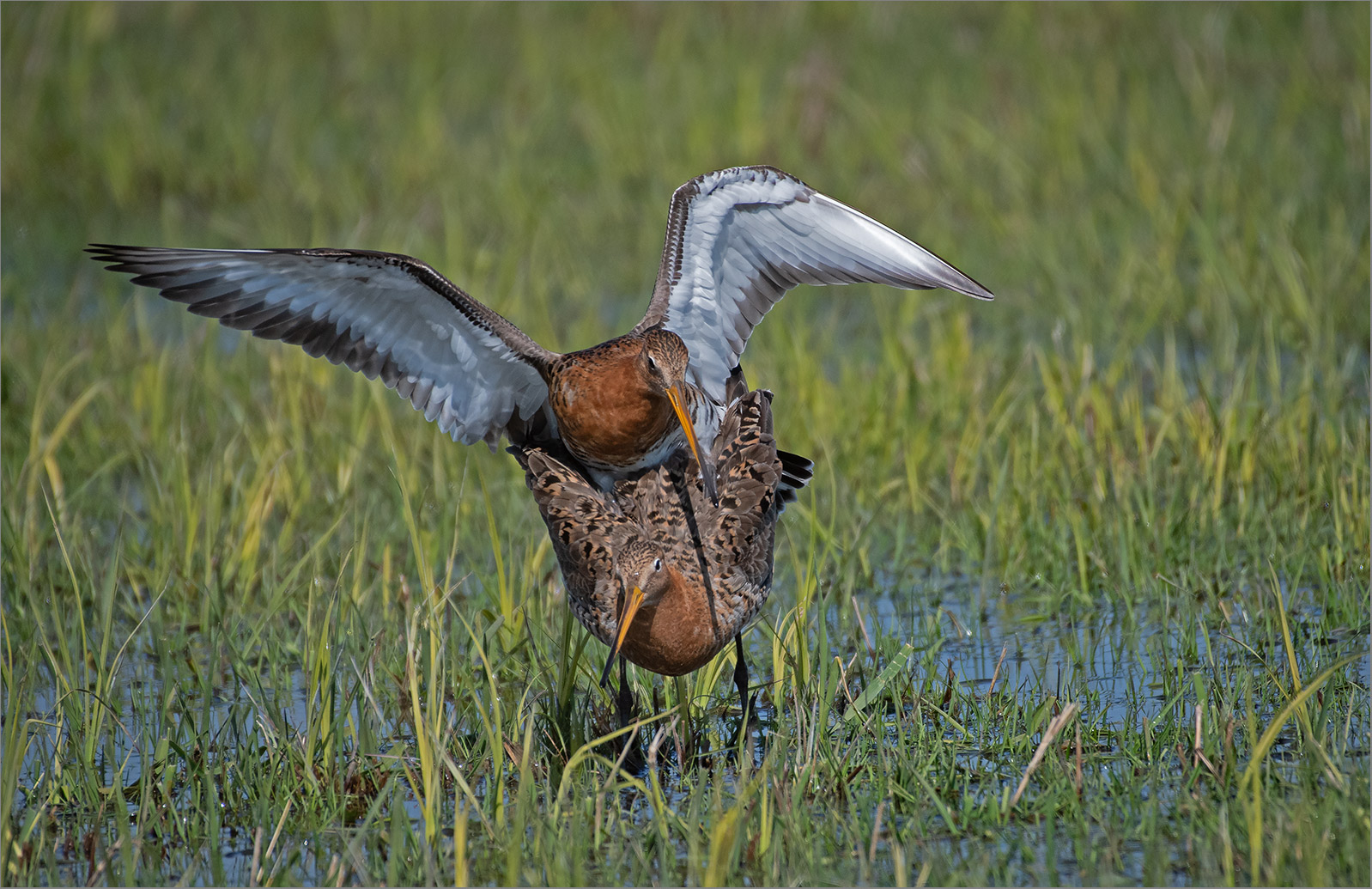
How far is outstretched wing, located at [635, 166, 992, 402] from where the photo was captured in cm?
439

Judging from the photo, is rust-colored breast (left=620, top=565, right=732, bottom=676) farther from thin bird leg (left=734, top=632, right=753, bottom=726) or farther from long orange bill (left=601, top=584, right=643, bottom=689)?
thin bird leg (left=734, top=632, right=753, bottom=726)

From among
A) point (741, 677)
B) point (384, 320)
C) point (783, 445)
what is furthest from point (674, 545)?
point (783, 445)

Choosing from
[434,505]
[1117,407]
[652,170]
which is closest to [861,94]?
[652,170]

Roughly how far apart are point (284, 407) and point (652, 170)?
332 cm

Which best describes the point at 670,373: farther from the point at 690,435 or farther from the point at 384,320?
the point at 384,320

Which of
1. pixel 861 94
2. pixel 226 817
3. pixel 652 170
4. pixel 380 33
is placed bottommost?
pixel 226 817

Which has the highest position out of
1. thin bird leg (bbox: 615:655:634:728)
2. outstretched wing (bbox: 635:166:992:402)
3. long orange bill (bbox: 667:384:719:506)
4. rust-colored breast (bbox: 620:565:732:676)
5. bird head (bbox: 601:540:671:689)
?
outstretched wing (bbox: 635:166:992:402)

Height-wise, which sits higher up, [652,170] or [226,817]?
[652,170]

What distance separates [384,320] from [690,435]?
1127mm

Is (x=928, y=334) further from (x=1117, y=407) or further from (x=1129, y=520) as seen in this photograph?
(x=1129, y=520)

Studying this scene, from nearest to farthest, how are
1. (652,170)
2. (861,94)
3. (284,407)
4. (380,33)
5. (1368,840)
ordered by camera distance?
(1368,840) < (284,407) < (652,170) < (861,94) < (380,33)

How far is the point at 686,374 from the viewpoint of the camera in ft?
15.7

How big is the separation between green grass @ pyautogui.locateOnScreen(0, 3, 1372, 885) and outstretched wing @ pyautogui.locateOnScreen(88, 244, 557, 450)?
43 centimetres

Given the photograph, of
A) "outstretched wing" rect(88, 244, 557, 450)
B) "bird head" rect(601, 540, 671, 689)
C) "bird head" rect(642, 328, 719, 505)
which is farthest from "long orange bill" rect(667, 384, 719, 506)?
"outstretched wing" rect(88, 244, 557, 450)
